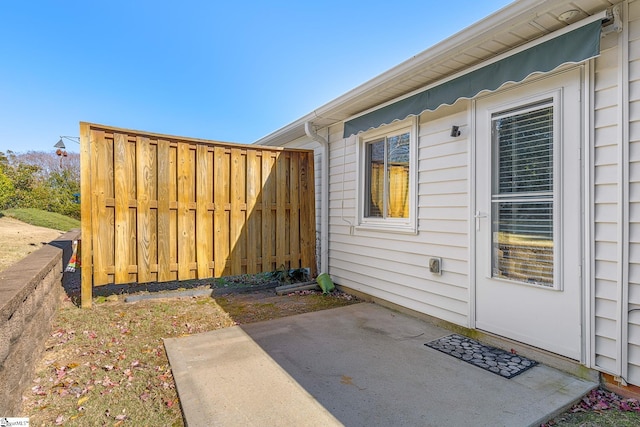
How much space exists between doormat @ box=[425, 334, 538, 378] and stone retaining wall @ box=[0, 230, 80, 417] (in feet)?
10.2

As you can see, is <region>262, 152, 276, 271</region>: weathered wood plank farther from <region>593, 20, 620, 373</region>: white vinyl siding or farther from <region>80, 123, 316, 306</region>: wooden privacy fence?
<region>593, 20, 620, 373</region>: white vinyl siding

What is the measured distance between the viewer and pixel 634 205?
2092 millimetres

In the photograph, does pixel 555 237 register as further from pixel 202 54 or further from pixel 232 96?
pixel 232 96

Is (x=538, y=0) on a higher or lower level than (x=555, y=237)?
higher

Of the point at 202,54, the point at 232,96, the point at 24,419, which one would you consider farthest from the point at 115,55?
the point at 24,419

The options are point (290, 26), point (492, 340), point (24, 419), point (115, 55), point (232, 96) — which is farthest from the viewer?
point (232, 96)

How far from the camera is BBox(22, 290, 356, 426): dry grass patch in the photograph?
2010 mm

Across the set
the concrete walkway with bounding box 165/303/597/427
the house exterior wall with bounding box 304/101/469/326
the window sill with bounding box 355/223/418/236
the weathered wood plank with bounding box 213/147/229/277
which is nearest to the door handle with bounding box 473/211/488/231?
the house exterior wall with bounding box 304/101/469/326

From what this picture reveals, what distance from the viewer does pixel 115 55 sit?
30.0ft

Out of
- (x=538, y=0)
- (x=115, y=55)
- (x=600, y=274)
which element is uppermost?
(x=115, y=55)

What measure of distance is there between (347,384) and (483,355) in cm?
131

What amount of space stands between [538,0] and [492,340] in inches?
109

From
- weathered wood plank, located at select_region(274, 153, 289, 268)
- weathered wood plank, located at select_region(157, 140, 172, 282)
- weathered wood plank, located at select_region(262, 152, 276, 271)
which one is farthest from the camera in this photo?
weathered wood plank, located at select_region(274, 153, 289, 268)

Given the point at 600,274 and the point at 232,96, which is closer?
the point at 600,274
